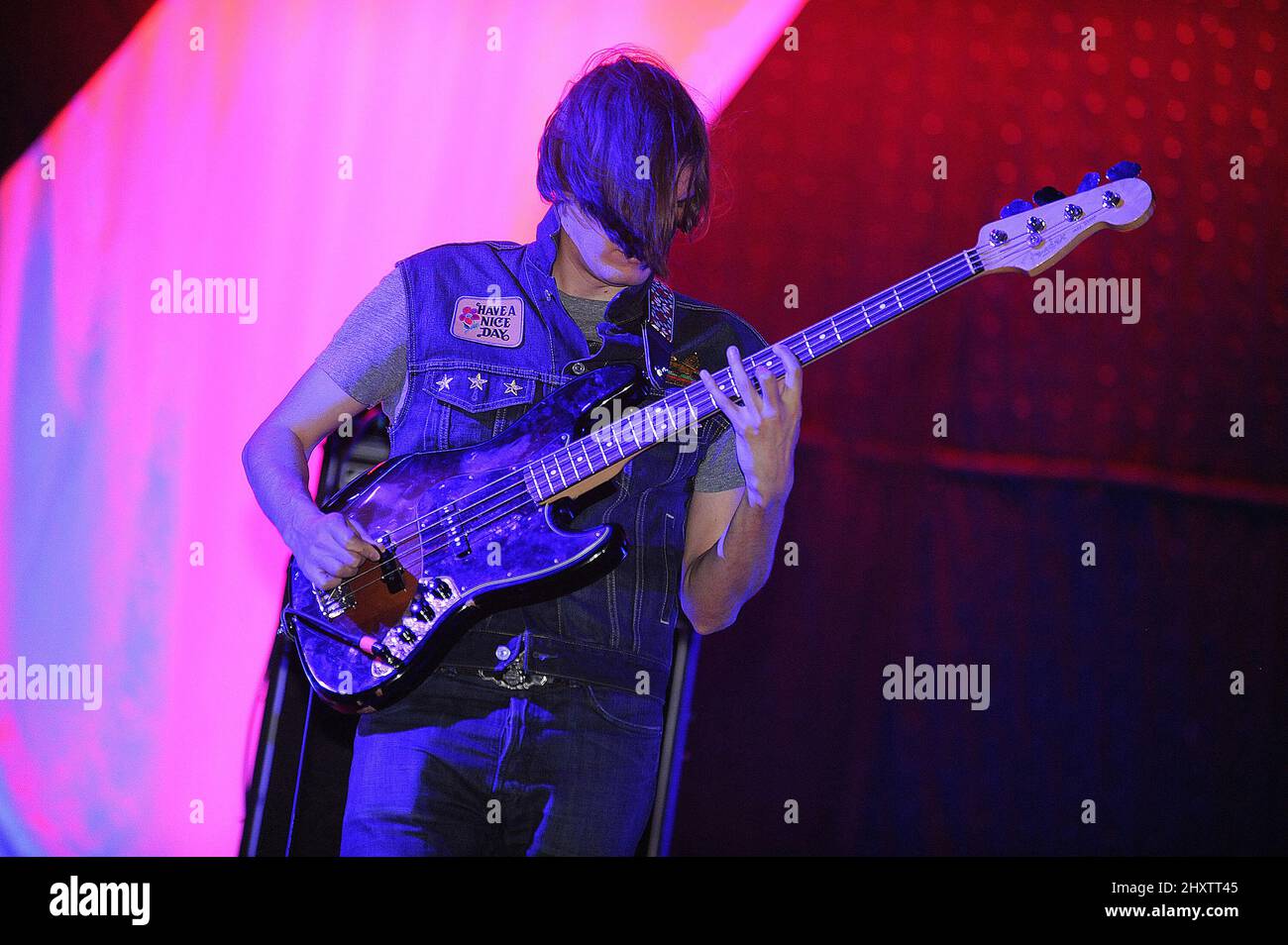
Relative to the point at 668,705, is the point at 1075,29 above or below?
above

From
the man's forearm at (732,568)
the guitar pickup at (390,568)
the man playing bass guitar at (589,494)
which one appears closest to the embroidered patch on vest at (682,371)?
the man playing bass guitar at (589,494)

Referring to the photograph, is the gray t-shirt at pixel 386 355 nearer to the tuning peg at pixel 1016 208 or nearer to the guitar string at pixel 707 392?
the guitar string at pixel 707 392

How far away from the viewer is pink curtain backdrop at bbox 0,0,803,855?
235 centimetres

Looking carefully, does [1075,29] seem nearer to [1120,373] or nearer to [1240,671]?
[1120,373]

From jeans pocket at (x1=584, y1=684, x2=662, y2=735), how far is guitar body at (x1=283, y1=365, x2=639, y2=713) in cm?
19

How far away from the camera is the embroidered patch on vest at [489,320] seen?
6.79 feet

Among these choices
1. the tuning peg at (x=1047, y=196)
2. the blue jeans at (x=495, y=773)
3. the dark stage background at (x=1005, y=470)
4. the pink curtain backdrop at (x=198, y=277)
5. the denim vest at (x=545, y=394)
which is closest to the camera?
the blue jeans at (x=495, y=773)

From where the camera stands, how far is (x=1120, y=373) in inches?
99.7

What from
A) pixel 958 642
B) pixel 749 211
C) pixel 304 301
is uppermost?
pixel 749 211

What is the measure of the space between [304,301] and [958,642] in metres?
1.64

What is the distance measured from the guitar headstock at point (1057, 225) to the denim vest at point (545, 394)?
48 centimetres
